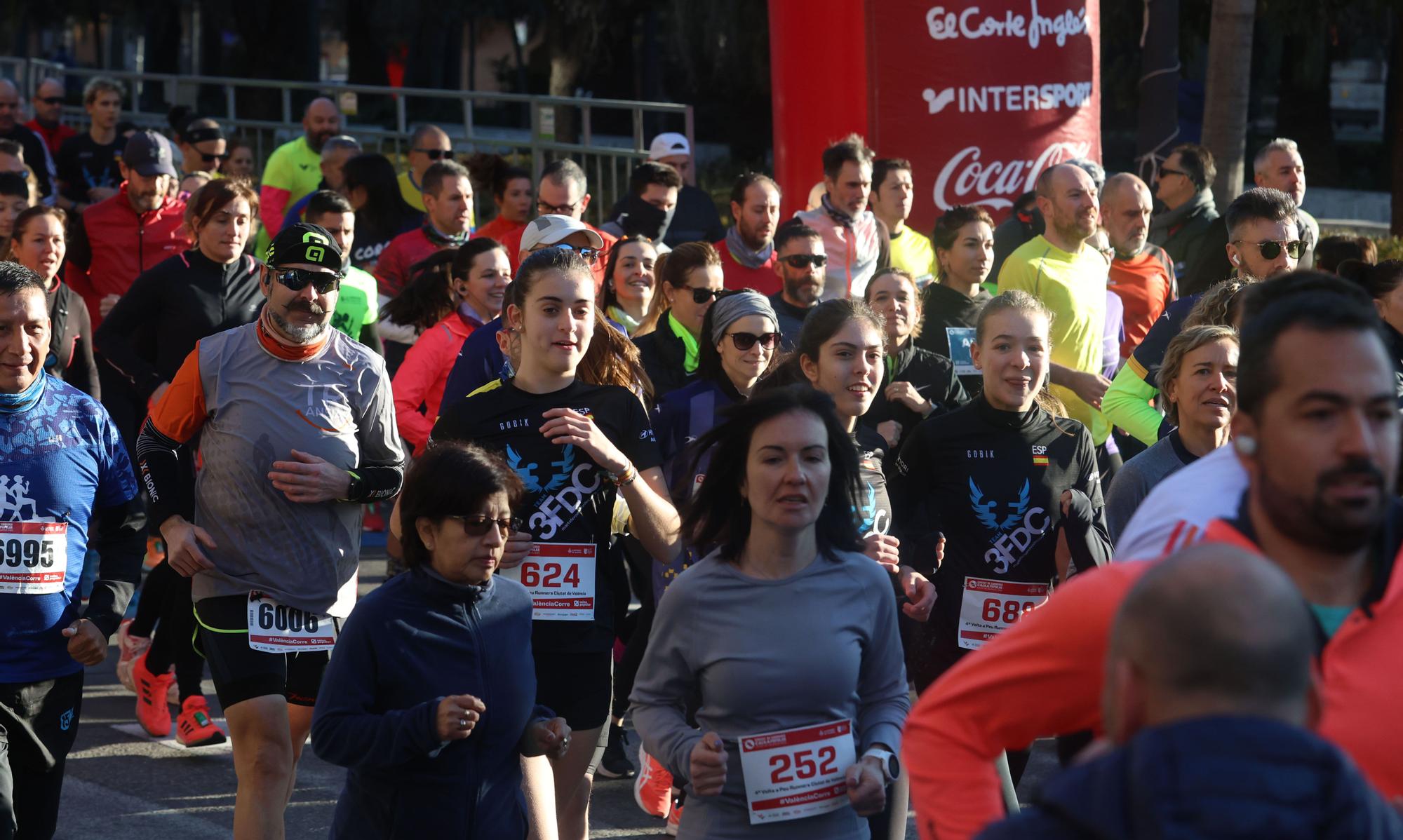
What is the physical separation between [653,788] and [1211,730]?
399cm

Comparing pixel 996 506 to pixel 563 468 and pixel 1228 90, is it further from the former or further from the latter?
pixel 1228 90

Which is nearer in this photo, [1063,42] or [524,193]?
[524,193]

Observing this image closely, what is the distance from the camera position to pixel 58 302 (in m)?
7.42

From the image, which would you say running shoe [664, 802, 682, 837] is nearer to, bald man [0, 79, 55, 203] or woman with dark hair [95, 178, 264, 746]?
woman with dark hair [95, 178, 264, 746]

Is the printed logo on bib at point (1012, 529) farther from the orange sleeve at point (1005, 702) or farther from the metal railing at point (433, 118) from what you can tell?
the metal railing at point (433, 118)

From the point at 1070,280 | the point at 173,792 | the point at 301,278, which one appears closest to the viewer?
the point at 301,278

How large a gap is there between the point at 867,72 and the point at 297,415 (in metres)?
6.14

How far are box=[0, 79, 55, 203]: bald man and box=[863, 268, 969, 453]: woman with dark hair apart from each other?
8662 mm

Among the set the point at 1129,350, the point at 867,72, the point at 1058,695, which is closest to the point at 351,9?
the point at 867,72

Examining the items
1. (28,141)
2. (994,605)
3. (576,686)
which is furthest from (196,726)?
(28,141)

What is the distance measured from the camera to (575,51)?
24312 millimetres

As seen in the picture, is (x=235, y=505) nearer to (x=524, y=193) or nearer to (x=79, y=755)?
(x=79, y=755)

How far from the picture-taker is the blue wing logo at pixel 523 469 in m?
4.55

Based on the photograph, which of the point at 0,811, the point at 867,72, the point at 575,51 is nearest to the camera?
the point at 0,811
